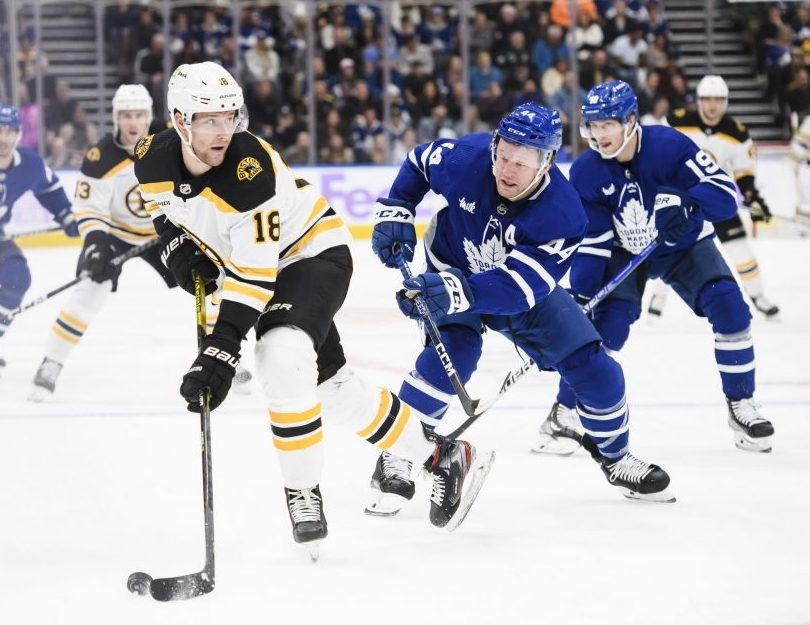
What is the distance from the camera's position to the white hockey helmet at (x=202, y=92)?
2508mm

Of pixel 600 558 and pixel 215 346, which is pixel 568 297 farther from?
pixel 215 346

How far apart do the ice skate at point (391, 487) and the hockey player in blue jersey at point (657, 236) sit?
27.0 inches

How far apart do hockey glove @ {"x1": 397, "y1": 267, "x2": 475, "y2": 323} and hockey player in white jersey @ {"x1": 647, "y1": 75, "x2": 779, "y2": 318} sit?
334 centimetres

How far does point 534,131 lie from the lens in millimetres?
2805

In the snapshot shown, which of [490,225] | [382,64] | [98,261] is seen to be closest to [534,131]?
[490,225]

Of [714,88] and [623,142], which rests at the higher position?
[623,142]

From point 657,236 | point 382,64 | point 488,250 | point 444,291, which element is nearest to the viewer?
point 444,291

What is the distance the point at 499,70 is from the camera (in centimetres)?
1003

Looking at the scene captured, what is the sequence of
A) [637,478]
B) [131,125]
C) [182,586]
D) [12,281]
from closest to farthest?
[182,586] → [637,478] → [131,125] → [12,281]

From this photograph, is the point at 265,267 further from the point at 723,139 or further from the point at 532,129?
the point at 723,139

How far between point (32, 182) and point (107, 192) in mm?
692

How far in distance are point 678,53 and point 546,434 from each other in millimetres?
7956

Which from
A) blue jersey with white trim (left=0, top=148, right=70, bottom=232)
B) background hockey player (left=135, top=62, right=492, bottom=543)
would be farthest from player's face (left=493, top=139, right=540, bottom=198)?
blue jersey with white trim (left=0, top=148, right=70, bottom=232)

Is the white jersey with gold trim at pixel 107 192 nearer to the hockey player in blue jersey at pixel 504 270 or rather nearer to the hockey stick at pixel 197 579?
the hockey player in blue jersey at pixel 504 270
